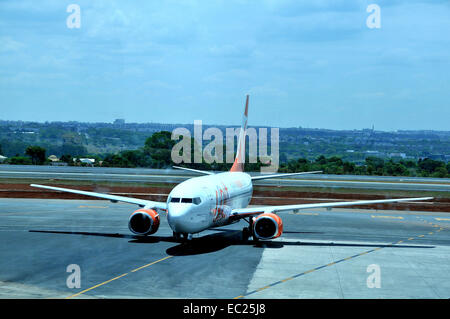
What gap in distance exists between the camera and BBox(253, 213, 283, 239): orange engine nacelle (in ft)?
132

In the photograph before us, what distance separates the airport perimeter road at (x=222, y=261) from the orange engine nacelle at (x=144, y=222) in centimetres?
104

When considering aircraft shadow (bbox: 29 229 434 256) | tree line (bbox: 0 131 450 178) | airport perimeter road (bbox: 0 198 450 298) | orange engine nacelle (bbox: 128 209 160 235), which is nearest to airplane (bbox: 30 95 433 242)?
orange engine nacelle (bbox: 128 209 160 235)

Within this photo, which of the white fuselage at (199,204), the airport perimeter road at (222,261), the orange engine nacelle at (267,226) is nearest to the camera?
the airport perimeter road at (222,261)

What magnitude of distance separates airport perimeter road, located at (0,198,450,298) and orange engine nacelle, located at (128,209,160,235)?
1044mm

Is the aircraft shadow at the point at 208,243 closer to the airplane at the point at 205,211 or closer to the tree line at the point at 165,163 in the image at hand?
the airplane at the point at 205,211

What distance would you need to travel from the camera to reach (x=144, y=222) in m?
41.0

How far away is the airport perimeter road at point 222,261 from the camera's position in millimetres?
28000

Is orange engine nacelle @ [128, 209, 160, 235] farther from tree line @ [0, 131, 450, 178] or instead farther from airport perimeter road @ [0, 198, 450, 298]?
tree line @ [0, 131, 450, 178]

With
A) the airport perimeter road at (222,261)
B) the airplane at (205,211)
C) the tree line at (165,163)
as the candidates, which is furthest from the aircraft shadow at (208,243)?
the tree line at (165,163)

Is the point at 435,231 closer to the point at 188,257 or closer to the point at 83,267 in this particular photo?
the point at 188,257

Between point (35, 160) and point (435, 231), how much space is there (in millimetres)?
124668

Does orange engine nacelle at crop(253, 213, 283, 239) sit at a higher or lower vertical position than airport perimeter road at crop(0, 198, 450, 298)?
higher

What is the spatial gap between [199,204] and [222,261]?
431 centimetres
